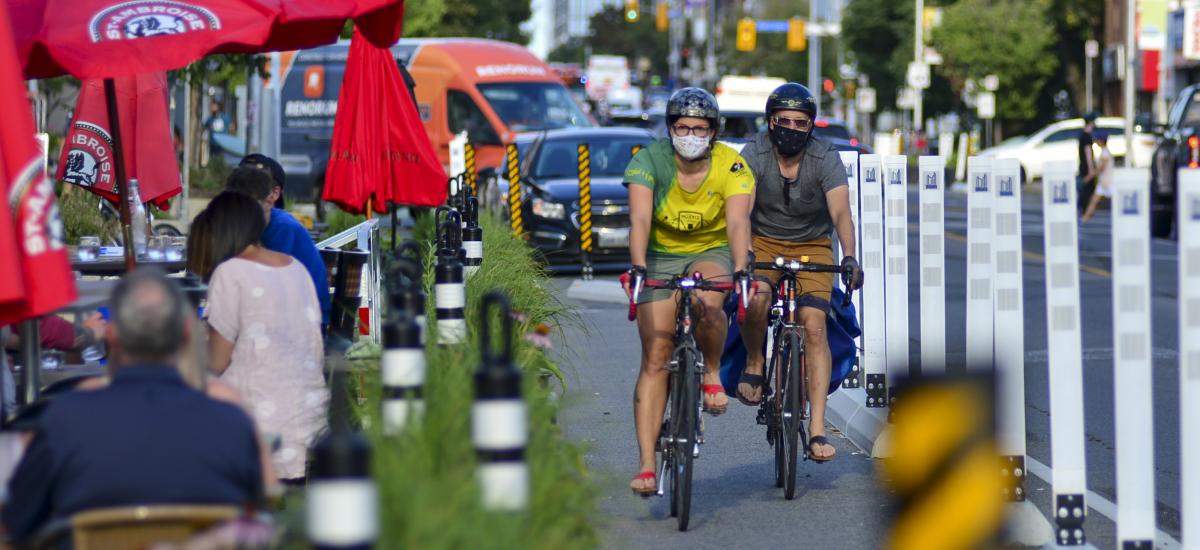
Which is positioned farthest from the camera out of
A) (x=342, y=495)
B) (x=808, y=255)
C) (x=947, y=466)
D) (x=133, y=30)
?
(x=808, y=255)

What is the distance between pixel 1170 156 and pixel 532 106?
31.2ft

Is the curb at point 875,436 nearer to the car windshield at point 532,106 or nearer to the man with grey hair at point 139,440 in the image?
the man with grey hair at point 139,440

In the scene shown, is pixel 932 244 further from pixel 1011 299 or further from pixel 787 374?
pixel 1011 299

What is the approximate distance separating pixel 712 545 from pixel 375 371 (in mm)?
1431

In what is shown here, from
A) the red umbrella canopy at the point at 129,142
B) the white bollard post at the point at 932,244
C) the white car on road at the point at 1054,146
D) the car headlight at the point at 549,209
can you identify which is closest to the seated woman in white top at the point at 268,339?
the white bollard post at the point at 932,244

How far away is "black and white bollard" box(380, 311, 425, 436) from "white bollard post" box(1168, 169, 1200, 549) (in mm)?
2269

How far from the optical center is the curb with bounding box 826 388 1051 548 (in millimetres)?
7344

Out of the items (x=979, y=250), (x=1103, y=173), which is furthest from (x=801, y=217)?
(x=1103, y=173)

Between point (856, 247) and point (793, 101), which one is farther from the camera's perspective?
point (856, 247)

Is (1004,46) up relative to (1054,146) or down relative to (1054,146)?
up

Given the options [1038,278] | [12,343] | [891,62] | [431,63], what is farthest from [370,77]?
[891,62]

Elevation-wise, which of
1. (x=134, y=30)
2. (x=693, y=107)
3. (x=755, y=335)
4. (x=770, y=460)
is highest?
(x=134, y=30)

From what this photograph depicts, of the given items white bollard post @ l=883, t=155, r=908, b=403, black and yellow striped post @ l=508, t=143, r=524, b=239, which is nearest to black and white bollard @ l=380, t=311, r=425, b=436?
white bollard post @ l=883, t=155, r=908, b=403

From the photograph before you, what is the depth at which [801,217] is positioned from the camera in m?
8.91
